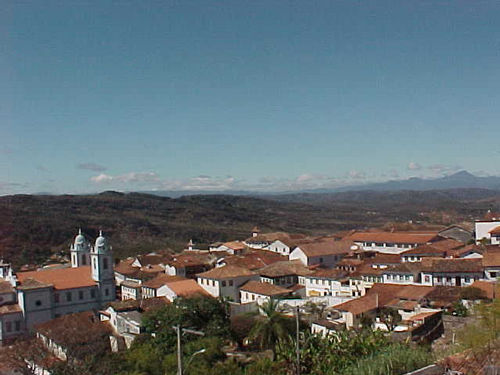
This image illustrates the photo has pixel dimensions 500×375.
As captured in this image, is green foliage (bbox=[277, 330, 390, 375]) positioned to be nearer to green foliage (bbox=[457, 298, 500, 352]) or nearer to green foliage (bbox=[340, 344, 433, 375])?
green foliage (bbox=[340, 344, 433, 375])

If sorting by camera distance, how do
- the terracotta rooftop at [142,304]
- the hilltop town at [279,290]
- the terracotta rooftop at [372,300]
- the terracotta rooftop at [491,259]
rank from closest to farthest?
1. the hilltop town at [279,290]
2. the terracotta rooftop at [372,300]
3. the terracotta rooftop at [491,259]
4. the terracotta rooftop at [142,304]

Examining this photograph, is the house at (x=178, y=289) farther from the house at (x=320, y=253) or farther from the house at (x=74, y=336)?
the house at (x=320, y=253)

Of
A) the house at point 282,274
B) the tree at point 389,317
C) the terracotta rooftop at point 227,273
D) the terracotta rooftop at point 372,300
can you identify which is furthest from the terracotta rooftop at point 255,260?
the tree at point 389,317

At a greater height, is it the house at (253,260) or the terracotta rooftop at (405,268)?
the terracotta rooftop at (405,268)

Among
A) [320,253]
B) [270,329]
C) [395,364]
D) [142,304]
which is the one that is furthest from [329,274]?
[395,364]

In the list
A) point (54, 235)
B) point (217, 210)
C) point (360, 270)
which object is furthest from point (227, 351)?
point (217, 210)

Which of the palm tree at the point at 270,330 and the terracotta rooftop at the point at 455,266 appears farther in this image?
the terracotta rooftop at the point at 455,266
